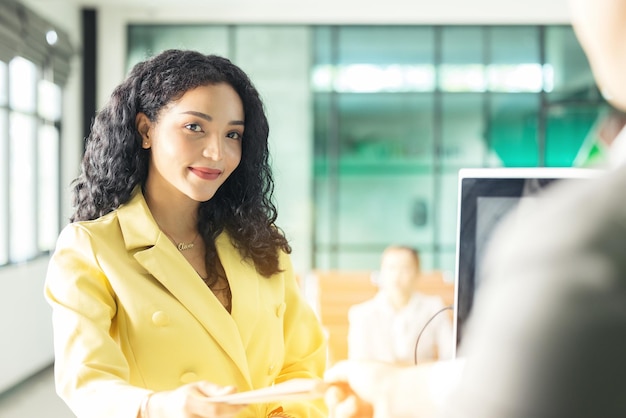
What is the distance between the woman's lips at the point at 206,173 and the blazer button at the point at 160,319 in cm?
26

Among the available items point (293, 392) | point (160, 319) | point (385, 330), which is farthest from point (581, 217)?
point (385, 330)

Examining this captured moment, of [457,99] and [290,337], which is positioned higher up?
[457,99]

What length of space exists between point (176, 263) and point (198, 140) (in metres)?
0.22

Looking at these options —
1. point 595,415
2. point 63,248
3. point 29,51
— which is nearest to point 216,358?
point 63,248

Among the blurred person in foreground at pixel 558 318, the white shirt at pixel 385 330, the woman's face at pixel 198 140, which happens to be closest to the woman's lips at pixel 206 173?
the woman's face at pixel 198 140

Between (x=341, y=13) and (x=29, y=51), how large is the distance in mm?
3280

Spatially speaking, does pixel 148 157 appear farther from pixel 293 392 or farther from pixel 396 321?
pixel 396 321

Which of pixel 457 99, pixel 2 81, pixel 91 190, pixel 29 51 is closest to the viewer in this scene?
pixel 91 190

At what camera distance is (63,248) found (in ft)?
4.29

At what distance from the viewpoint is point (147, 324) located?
4.24 feet

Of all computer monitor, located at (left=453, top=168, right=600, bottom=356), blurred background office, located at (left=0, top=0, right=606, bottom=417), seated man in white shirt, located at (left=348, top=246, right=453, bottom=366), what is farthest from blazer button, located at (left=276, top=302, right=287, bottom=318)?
blurred background office, located at (left=0, top=0, right=606, bottom=417)

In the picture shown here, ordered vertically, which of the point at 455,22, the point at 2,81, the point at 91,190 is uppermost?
the point at 455,22

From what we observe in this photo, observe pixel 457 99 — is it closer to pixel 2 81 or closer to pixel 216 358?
pixel 2 81

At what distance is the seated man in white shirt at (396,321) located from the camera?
3551mm
